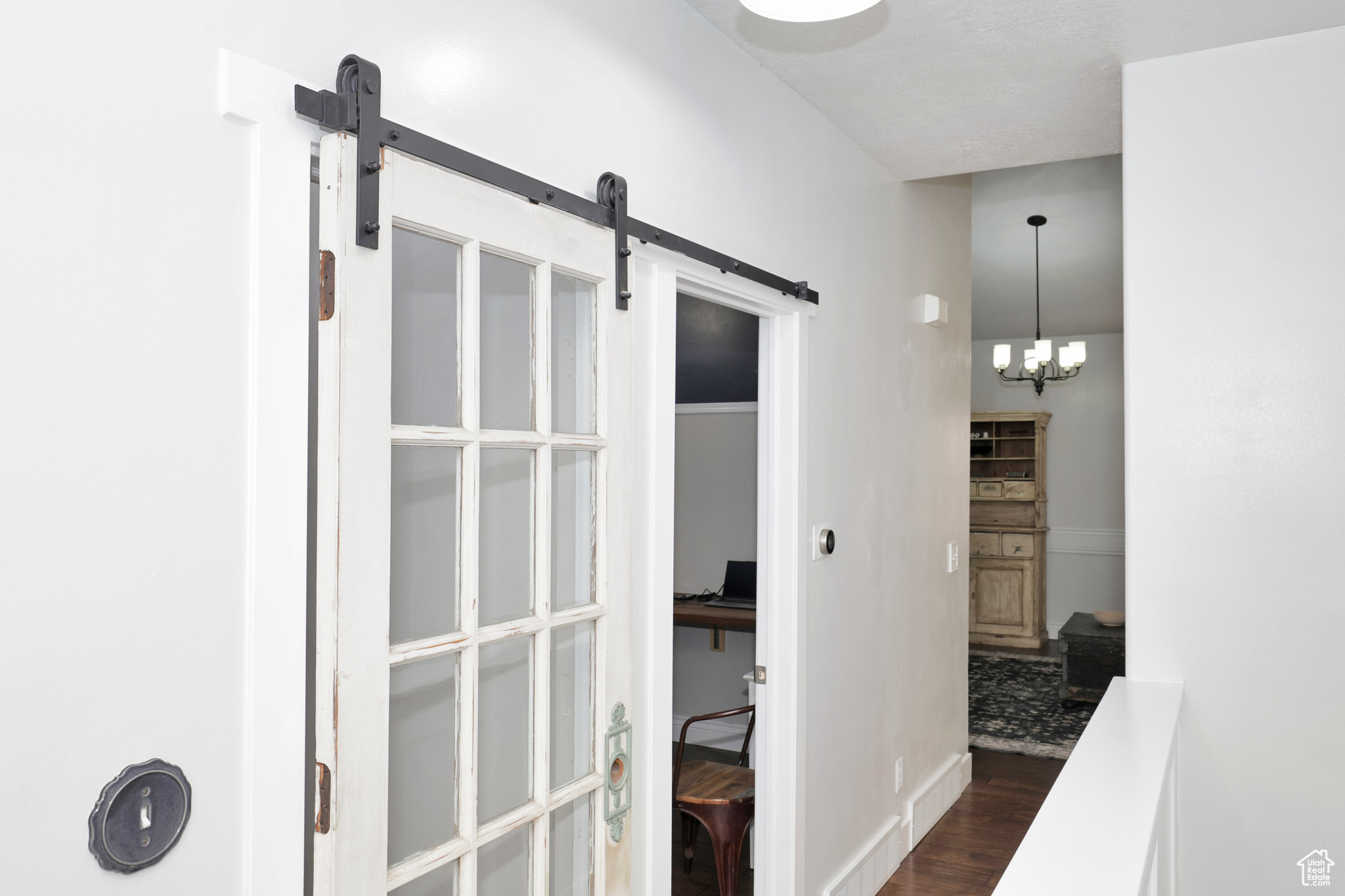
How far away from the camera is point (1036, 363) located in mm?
6891

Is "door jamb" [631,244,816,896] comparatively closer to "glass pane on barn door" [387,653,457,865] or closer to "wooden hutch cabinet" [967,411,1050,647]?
"glass pane on barn door" [387,653,457,865]

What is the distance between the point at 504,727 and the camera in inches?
60.9

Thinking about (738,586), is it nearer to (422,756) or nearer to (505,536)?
(505,536)

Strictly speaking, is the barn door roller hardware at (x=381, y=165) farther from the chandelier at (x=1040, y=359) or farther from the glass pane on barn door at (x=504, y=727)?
the chandelier at (x=1040, y=359)

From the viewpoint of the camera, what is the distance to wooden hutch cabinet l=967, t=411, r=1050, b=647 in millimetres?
7949

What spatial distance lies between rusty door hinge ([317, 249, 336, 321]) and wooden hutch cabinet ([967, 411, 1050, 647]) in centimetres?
765

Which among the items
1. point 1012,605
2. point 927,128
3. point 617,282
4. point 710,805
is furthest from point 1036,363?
point 617,282

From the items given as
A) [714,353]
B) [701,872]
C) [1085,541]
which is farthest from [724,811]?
[1085,541]

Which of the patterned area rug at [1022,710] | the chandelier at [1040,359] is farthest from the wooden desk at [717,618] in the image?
the chandelier at [1040,359]

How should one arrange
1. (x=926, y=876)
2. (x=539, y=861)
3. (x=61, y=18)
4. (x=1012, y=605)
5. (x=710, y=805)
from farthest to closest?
(x=1012, y=605) → (x=926, y=876) → (x=710, y=805) → (x=539, y=861) → (x=61, y=18)

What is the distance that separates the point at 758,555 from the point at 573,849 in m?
1.13

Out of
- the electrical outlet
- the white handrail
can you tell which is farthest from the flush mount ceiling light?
the electrical outlet

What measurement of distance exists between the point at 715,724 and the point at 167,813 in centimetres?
406

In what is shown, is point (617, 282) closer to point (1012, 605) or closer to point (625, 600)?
point (625, 600)
